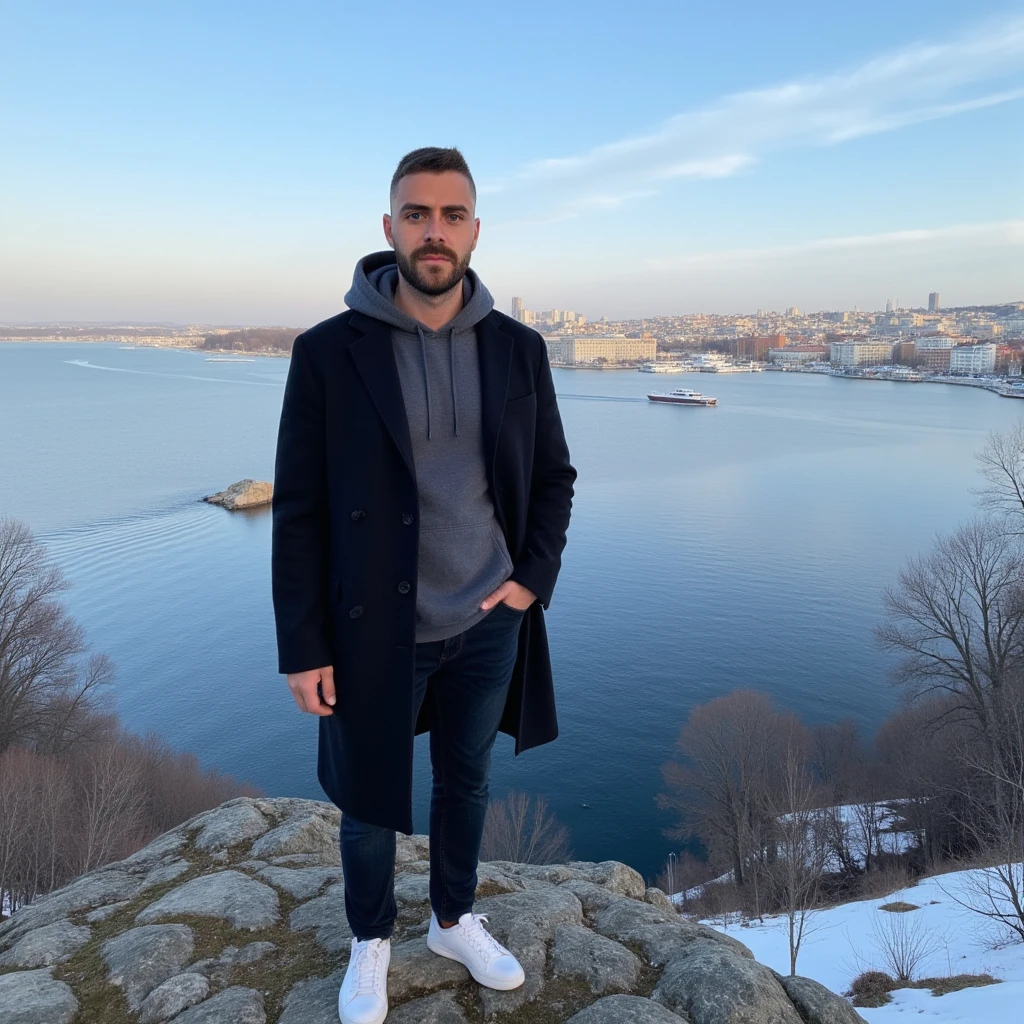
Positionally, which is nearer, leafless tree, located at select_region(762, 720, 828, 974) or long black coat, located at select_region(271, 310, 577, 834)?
long black coat, located at select_region(271, 310, 577, 834)

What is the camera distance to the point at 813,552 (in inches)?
1086

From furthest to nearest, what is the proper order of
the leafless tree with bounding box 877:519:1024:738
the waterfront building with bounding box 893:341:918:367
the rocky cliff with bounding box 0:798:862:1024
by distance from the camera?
1. the waterfront building with bounding box 893:341:918:367
2. the leafless tree with bounding box 877:519:1024:738
3. the rocky cliff with bounding box 0:798:862:1024

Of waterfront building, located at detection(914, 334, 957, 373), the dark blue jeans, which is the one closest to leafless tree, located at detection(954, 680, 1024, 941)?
the dark blue jeans

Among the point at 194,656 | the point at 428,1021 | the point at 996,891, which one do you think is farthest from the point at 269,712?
the point at 428,1021

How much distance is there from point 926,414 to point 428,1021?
226 feet

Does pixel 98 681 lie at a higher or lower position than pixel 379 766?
lower

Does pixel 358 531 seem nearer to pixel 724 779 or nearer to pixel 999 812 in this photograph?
pixel 999 812

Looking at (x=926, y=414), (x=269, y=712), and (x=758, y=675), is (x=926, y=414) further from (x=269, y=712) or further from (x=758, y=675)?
(x=269, y=712)

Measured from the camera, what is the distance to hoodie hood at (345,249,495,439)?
2.03 meters

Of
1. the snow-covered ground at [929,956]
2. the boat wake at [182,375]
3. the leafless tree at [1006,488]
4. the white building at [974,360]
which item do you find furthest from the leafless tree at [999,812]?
the white building at [974,360]

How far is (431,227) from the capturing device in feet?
6.44

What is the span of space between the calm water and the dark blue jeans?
1308cm

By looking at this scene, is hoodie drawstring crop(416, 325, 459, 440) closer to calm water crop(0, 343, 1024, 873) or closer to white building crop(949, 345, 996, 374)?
calm water crop(0, 343, 1024, 873)

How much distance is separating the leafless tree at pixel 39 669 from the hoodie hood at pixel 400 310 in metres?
19.2
